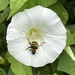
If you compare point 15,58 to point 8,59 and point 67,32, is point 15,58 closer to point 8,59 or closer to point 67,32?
point 8,59

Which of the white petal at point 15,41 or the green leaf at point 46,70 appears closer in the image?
the white petal at point 15,41

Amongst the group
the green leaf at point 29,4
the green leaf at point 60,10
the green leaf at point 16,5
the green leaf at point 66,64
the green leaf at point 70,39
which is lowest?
the green leaf at point 66,64

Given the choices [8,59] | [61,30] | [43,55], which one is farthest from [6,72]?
[61,30]

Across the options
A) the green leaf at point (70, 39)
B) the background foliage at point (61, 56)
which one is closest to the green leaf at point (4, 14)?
the background foliage at point (61, 56)

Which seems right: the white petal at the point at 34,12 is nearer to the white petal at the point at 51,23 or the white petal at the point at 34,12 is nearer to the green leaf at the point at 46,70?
the white petal at the point at 51,23

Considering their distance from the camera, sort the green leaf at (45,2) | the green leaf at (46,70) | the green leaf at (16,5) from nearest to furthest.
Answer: the green leaf at (16,5), the green leaf at (45,2), the green leaf at (46,70)

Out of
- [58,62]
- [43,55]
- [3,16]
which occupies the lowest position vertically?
[58,62]

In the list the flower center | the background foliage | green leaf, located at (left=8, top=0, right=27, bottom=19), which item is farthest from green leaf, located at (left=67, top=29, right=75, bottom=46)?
green leaf, located at (left=8, top=0, right=27, bottom=19)
